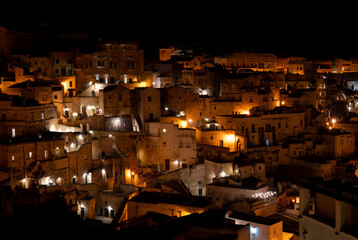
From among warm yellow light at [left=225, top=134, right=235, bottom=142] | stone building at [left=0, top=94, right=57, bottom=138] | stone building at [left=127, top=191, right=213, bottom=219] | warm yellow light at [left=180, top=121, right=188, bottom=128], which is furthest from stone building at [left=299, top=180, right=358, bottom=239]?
warm yellow light at [left=180, top=121, right=188, bottom=128]

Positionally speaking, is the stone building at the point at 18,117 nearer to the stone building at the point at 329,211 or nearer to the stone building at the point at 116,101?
the stone building at the point at 116,101

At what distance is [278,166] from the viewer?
40.8m

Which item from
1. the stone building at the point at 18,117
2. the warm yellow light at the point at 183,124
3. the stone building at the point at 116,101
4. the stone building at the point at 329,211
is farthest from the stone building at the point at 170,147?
the stone building at the point at 329,211

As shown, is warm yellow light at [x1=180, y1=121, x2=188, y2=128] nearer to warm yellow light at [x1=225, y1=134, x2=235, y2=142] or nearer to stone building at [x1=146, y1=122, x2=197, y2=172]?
stone building at [x1=146, y1=122, x2=197, y2=172]

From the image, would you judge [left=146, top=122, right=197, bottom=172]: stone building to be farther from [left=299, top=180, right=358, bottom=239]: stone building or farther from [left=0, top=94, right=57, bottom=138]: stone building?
[left=299, top=180, right=358, bottom=239]: stone building

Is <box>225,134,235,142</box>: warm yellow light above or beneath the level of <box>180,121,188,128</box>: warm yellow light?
beneath

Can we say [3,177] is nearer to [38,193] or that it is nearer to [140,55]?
[38,193]

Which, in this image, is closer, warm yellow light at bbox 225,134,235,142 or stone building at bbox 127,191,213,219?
stone building at bbox 127,191,213,219

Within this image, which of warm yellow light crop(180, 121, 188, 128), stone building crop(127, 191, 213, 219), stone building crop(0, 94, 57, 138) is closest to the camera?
stone building crop(127, 191, 213, 219)

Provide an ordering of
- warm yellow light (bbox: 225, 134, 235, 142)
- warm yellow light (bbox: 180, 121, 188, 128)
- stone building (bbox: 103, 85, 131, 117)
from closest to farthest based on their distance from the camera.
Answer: stone building (bbox: 103, 85, 131, 117)
warm yellow light (bbox: 225, 134, 235, 142)
warm yellow light (bbox: 180, 121, 188, 128)

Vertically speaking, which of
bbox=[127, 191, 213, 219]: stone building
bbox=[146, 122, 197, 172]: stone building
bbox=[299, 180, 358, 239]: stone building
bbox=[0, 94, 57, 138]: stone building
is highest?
bbox=[0, 94, 57, 138]: stone building

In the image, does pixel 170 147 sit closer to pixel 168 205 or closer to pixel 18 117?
pixel 168 205

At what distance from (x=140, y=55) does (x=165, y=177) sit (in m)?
16.4

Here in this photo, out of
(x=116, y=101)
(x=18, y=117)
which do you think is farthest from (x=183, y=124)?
(x=18, y=117)
